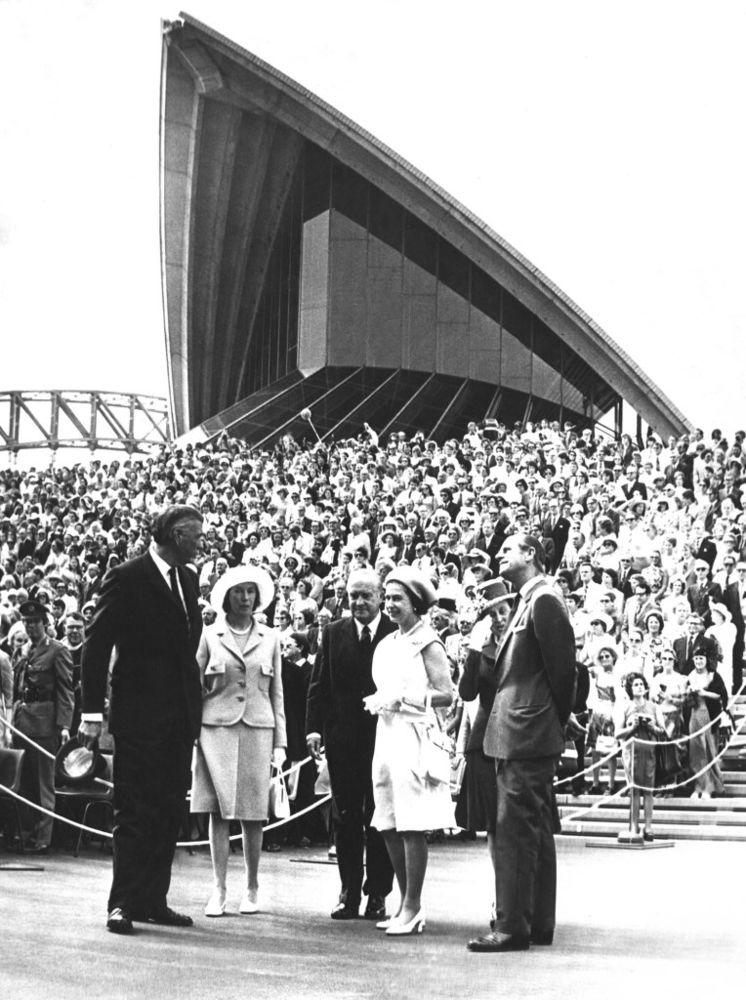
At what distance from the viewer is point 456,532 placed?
1841cm

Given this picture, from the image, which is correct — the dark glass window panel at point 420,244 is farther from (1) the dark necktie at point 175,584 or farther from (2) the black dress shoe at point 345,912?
(2) the black dress shoe at point 345,912

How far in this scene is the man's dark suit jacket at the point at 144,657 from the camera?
6727 millimetres

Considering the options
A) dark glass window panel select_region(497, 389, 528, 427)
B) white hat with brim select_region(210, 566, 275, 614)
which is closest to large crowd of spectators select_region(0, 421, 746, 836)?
white hat with brim select_region(210, 566, 275, 614)

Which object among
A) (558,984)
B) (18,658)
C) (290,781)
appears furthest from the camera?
(18,658)

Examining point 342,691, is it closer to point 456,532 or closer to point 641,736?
point 641,736

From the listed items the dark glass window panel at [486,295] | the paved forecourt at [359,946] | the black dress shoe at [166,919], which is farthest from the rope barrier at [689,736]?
the dark glass window panel at [486,295]

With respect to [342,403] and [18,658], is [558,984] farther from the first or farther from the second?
[342,403]

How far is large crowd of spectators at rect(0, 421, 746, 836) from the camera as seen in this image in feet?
44.7

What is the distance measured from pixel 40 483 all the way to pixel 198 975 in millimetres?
22819

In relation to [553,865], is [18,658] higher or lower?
higher

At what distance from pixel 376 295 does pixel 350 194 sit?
3.19 m

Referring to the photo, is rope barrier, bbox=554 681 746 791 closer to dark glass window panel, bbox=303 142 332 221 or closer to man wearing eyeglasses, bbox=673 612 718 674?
man wearing eyeglasses, bbox=673 612 718 674

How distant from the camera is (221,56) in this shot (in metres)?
40.7

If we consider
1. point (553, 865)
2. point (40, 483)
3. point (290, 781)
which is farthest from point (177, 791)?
point (40, 483)
